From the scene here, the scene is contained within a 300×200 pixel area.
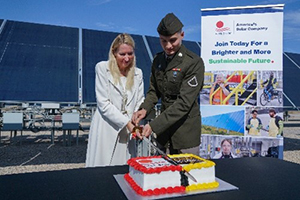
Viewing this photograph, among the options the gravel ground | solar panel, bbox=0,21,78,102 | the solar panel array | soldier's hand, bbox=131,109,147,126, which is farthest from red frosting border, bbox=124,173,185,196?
solar panel, bbox=0,21,78,102

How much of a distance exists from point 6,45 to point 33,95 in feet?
6.89

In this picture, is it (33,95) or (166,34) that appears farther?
(33,95)

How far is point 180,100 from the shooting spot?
1.64 m

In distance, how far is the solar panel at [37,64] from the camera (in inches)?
223

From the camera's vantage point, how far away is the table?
43.0 inches

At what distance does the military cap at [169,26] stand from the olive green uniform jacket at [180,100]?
18cm

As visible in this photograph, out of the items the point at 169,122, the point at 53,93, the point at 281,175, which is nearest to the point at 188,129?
the point at 169,122

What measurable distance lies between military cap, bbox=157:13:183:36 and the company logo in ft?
7.81

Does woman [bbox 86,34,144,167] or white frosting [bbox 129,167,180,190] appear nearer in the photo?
white frosting [bbox 129,167,180,190]

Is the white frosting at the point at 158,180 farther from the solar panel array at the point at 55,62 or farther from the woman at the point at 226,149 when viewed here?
the solar panel array at the point at 55,62

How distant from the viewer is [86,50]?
24.7ft

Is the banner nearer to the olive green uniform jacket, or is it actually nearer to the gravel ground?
the olive green uniform jacket

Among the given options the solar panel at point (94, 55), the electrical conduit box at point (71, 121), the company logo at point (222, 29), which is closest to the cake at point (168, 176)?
the company logo at point (222, 29)

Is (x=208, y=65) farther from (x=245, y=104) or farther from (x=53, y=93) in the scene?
(x=53, y=93)
